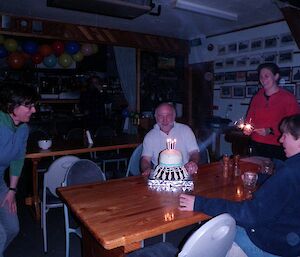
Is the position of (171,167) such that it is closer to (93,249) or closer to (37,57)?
(93,249)

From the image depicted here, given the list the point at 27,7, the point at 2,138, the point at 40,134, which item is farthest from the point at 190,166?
the point at 27,7

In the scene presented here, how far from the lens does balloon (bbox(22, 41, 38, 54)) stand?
6.52 meters

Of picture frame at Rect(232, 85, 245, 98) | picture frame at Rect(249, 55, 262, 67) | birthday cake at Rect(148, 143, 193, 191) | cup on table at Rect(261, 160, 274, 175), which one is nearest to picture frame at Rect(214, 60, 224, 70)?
picture frame at Rect(232, 85, 245, 98)

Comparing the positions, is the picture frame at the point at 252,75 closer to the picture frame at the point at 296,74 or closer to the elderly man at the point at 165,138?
the picture frame at the point at 296,74

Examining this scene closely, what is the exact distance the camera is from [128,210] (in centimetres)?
181

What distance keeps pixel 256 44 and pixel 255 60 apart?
337 mm

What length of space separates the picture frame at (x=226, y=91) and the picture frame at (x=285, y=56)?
1.39 m

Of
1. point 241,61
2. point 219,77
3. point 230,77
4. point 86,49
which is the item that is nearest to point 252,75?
point 241,61

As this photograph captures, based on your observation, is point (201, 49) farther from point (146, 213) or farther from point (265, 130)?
point (146, 213)

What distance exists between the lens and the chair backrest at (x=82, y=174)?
2477 millimetres

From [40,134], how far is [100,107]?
7.08 ft

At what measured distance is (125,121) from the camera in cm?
795

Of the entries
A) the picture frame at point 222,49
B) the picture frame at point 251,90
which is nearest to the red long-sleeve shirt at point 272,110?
the picture frame at point 251,90

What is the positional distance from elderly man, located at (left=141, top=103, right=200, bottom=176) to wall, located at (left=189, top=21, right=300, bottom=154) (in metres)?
3.42
